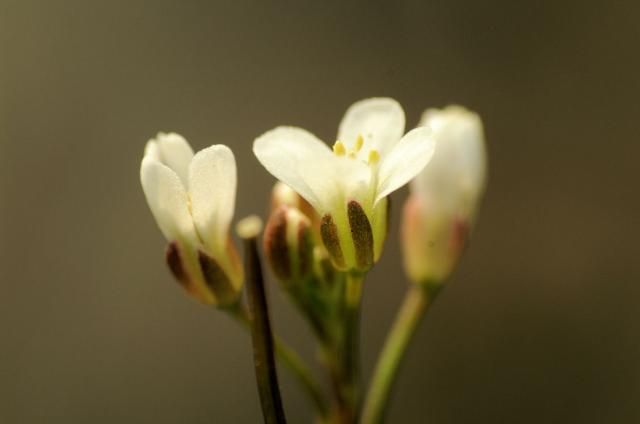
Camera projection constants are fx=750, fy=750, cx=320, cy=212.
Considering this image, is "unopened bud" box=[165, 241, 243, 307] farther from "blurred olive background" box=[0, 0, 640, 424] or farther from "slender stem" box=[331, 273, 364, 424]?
"blurred olive background" box=[0, 0, 640, 424]

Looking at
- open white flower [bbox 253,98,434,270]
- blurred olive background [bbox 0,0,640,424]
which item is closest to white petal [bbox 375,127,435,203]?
open white flower [bbox 253,98,434,270]

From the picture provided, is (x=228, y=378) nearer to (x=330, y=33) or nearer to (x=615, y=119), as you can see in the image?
(x=330, y=33)

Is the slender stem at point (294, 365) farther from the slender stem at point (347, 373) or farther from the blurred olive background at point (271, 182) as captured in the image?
the blurred olive background at point (271, 182)

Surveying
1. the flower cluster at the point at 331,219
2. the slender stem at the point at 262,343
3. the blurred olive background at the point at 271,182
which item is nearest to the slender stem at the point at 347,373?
the flower cluster at the point at 331,219

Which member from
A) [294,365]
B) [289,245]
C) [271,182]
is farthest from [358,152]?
[271,182]

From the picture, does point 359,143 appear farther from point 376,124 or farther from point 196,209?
point 196,209

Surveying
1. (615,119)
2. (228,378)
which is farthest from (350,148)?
(615,119)
